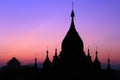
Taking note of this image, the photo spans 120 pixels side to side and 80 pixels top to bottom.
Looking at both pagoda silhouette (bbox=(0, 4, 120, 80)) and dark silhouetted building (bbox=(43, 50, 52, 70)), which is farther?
dark silhouetted building (bbox=(43, 50, 52, 70))

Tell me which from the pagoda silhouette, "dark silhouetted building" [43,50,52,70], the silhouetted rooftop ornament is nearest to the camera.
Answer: the pagoda silhouette

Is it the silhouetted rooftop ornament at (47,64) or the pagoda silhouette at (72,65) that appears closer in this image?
the pagoda silhouette at (72,65)

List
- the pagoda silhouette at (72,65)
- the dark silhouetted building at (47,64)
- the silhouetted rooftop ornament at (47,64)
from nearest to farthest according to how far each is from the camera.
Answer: the pagoda silhouette at (72,65) < the dark silhouetted building at (47,64) < the silhouetted rooftop ornament at (47,64)

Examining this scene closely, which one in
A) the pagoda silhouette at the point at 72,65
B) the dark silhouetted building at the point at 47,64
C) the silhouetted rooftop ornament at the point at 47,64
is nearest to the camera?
the pagoda silhouette at the point at 72,65

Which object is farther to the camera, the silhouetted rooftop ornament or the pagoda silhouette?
the silhouetted rooftop ornament

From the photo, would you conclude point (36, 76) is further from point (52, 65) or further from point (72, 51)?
point (72, 51)

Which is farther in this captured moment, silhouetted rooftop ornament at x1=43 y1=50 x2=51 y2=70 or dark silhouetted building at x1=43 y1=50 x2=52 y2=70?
silhouetted rooftop ornament at x1=43 y1=50 x2=51 y2=70

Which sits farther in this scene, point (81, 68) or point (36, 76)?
point (36, 76)

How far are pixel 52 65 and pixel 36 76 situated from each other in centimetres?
401

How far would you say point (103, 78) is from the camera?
79375mm

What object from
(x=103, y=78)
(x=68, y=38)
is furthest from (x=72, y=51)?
(x=103, y=78)

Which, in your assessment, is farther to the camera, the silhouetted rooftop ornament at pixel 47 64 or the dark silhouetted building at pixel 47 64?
the silhouetted rooftop ornament at pixel 47 64

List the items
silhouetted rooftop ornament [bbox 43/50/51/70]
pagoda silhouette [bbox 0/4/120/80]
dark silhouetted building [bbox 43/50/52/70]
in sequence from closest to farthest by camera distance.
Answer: pagoda silhouette [bbox 0/4/120/80], dark silhouetted building [bbox 43/50/52/70], silhouetted rooftop ornament [bbox 43/50/51/70]

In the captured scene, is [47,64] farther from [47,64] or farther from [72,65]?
[72,65]
